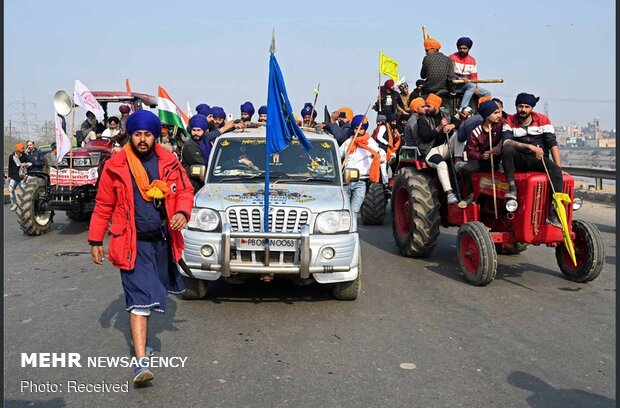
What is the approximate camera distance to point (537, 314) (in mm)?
6266

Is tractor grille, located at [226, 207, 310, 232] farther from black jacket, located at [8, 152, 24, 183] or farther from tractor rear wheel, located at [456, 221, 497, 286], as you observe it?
black jacket, located at [8, 152, 24, 183]

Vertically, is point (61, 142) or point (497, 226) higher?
point (61, 142)

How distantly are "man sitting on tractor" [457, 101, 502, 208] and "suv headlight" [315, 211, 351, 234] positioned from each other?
2.25m

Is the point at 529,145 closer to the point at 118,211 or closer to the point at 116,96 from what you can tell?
the point at 118,211

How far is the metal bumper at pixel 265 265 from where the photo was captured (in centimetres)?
600

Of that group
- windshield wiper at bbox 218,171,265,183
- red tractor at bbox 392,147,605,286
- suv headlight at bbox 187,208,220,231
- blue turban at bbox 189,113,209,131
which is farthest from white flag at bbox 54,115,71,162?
red tractor at bbox 392,147,605,286

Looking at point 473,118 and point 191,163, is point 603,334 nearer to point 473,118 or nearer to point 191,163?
point 473,118

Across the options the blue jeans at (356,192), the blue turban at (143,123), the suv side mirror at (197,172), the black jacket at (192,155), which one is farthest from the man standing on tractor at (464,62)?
the blue turban at (143,123)

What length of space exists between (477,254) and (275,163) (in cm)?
266

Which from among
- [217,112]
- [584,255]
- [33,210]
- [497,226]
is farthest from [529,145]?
[33,210]

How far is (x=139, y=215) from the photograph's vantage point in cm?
459

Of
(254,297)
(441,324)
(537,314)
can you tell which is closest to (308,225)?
(254,297)

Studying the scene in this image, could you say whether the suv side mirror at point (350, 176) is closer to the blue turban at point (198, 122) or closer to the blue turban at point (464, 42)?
the blue turban at point (198, 122)
